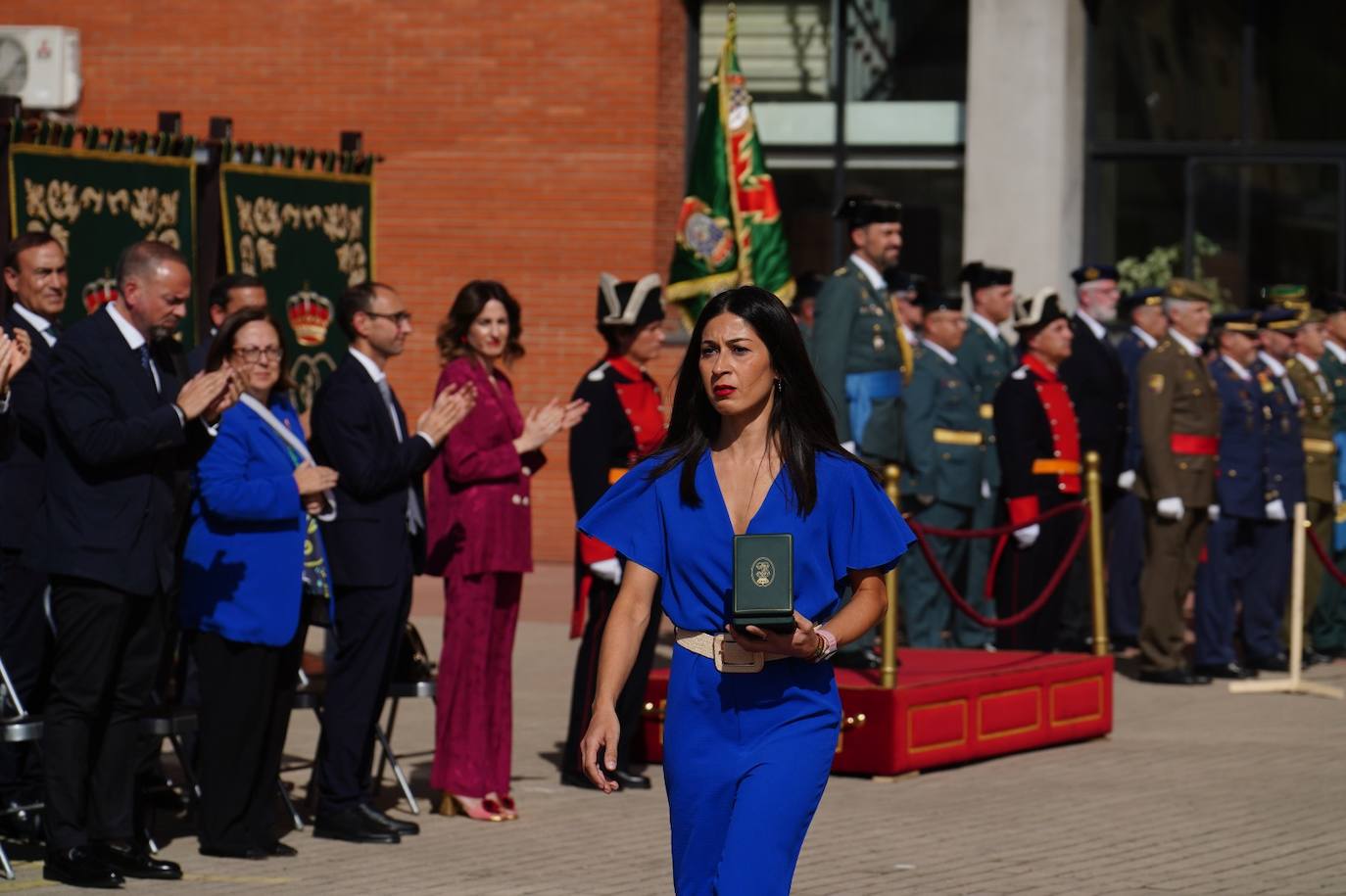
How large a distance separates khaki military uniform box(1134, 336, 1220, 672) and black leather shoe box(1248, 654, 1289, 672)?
810 mm

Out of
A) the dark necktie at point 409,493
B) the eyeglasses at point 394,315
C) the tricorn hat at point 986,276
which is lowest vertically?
the dark necktie at point 409,493

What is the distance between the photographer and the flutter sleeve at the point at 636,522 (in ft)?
18.2

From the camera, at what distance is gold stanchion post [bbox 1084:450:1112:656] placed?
1191 centimetres

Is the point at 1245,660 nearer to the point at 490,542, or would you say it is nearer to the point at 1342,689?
the point at 1342,689

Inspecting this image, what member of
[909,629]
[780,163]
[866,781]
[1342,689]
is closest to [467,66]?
[780,163]

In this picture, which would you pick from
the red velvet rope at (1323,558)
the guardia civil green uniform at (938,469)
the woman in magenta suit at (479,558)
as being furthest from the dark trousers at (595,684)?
the red velvet rope at (1323,558)

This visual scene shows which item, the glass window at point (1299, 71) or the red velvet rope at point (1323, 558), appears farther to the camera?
the glass window at point (1299, 71)

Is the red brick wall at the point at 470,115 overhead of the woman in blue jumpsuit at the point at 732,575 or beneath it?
overhead

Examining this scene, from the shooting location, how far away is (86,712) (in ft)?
26.2

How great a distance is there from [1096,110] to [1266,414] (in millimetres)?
5733

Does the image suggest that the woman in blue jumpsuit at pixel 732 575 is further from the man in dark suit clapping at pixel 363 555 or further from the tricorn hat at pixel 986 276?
the tricorn hat at pixel 986 276

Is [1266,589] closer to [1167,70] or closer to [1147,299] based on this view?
[1147,299]

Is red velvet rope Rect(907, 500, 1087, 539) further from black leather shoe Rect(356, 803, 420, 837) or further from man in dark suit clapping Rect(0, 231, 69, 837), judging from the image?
man in dark suit clapping Rect(0, 231, 69, 837)

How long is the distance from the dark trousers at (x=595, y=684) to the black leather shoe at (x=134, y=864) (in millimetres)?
2321
